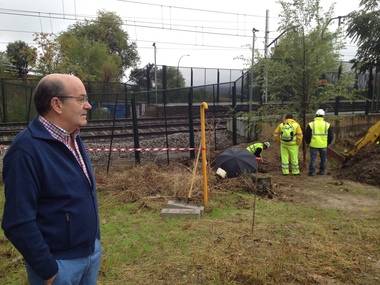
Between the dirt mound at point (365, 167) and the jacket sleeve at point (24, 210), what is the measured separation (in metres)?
10.1

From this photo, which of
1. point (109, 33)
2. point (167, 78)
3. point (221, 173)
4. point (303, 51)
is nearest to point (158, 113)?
point (167, 78)

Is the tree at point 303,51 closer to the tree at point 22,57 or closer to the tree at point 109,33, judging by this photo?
the tree at point 22,57

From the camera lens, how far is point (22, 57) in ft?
135

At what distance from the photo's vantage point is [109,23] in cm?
6184

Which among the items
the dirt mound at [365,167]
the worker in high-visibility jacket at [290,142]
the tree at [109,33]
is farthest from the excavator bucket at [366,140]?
the tree at [109,33]

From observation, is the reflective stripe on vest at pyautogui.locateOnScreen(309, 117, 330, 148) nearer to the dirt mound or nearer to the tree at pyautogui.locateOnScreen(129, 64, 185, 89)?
the dirt mound

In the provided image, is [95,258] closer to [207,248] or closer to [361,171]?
[207,248]

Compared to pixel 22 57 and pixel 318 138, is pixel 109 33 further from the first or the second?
pixel 318 138

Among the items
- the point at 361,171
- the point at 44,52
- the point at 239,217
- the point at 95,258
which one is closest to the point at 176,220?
the point at 239,217

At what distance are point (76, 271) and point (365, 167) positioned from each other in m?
10.4

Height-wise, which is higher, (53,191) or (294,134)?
(53,191)

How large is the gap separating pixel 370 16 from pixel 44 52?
79.6ft

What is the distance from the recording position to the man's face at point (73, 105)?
8.39ft

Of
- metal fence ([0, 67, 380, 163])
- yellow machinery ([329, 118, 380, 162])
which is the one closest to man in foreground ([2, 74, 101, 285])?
metal fence ([0, 67, 380, 163])
